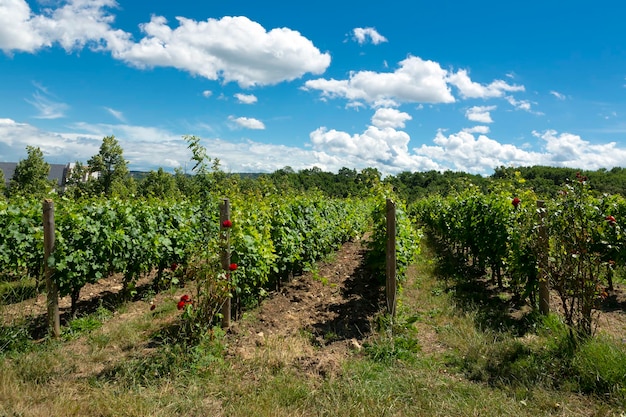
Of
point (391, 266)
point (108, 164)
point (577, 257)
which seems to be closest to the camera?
point (577, 257)

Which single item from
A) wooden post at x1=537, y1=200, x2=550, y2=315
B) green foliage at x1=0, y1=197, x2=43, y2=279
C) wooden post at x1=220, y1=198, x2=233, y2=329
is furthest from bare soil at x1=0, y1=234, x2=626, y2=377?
green foliage at x1=0, y1=197, x2=43, y2=279

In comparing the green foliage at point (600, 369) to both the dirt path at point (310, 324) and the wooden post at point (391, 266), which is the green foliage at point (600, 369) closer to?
the wooden post at point (391, 266)

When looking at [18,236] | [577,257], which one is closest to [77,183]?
[18,236]

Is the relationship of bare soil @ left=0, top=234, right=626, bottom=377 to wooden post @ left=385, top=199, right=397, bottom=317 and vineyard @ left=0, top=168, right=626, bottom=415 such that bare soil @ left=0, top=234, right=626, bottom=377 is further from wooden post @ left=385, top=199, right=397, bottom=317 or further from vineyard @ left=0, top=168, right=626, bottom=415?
wooden post @ left=385, top=199, right=397, bottom=317

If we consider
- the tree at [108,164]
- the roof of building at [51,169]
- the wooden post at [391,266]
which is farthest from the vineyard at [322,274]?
the roof of building at [51,169]

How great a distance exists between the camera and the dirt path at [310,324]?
4.18 m

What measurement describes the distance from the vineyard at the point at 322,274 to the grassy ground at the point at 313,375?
43mm

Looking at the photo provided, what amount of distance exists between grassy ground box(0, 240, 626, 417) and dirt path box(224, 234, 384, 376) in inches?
2.5

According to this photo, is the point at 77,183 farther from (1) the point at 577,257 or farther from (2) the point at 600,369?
(2) the point at 600,369

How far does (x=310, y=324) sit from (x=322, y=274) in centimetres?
316

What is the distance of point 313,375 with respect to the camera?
379 centimetres

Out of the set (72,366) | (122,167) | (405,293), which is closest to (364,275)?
(405,293)

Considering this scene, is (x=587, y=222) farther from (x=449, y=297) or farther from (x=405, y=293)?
(x=405, y=293)

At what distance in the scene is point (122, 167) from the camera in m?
34.4
